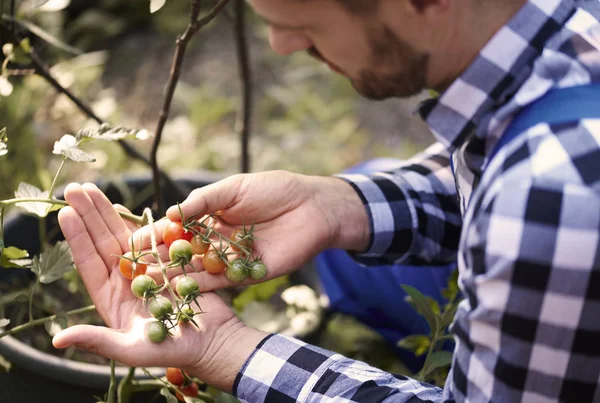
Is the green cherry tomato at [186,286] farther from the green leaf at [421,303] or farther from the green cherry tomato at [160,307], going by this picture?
the green leaf at [421,303]

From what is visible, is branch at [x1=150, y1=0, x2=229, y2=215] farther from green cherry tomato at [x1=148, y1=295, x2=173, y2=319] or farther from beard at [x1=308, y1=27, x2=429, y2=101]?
green cherry tomato at [x1=148, y1=295, x2=173, y2=319]

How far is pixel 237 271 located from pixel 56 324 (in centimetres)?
28

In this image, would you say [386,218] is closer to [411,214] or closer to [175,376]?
[411,214]

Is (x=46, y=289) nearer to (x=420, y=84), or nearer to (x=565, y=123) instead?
(x=420, y=84)

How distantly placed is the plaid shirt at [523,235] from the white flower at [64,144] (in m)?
0.43

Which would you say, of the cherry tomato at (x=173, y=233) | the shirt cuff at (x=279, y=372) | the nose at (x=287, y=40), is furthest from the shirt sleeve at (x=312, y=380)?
the nose at (x=287, y=40)

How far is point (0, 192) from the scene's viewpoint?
1706mm

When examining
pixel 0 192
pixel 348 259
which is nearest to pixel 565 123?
pixel 348 259

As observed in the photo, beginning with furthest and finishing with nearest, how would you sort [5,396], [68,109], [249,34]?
1. [249,34]
2. [68,109]
3. [5,396]

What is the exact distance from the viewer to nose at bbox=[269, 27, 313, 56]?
2.71ft

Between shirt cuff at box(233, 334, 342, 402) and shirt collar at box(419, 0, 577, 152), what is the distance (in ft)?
1.31

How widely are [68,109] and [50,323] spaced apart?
44.1 inches

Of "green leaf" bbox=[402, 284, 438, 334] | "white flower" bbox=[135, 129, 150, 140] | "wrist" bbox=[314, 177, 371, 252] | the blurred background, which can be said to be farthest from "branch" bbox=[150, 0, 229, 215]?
the blurred background

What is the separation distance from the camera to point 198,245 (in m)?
1.00
